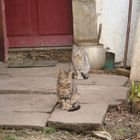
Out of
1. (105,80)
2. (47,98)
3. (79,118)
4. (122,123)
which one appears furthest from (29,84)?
(122,123)

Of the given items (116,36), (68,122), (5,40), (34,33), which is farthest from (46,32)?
(68,122)

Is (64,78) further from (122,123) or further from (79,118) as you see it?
(122,123)

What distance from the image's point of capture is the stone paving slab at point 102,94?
20.0 feet

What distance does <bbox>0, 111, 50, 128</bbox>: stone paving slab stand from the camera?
529 centimetres

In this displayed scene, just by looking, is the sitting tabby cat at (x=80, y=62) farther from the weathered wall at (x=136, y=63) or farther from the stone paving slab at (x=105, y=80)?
the weathered wall at (x=136, y=63)

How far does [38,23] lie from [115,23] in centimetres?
136

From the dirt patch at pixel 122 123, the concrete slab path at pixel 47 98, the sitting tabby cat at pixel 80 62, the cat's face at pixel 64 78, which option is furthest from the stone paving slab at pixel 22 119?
the sitting tabby cat at pixel 80 62

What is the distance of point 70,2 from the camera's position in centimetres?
831

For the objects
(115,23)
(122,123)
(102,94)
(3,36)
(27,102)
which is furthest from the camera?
(3,36)

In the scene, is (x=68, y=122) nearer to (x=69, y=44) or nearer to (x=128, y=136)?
(x=128, y=136)

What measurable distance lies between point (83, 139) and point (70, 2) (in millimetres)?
3687

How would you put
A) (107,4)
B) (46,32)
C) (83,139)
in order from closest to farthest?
(83,139) < (107,4) < (46,32)

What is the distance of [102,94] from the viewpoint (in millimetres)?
6414

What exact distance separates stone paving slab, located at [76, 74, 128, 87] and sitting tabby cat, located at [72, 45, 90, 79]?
13 cm
